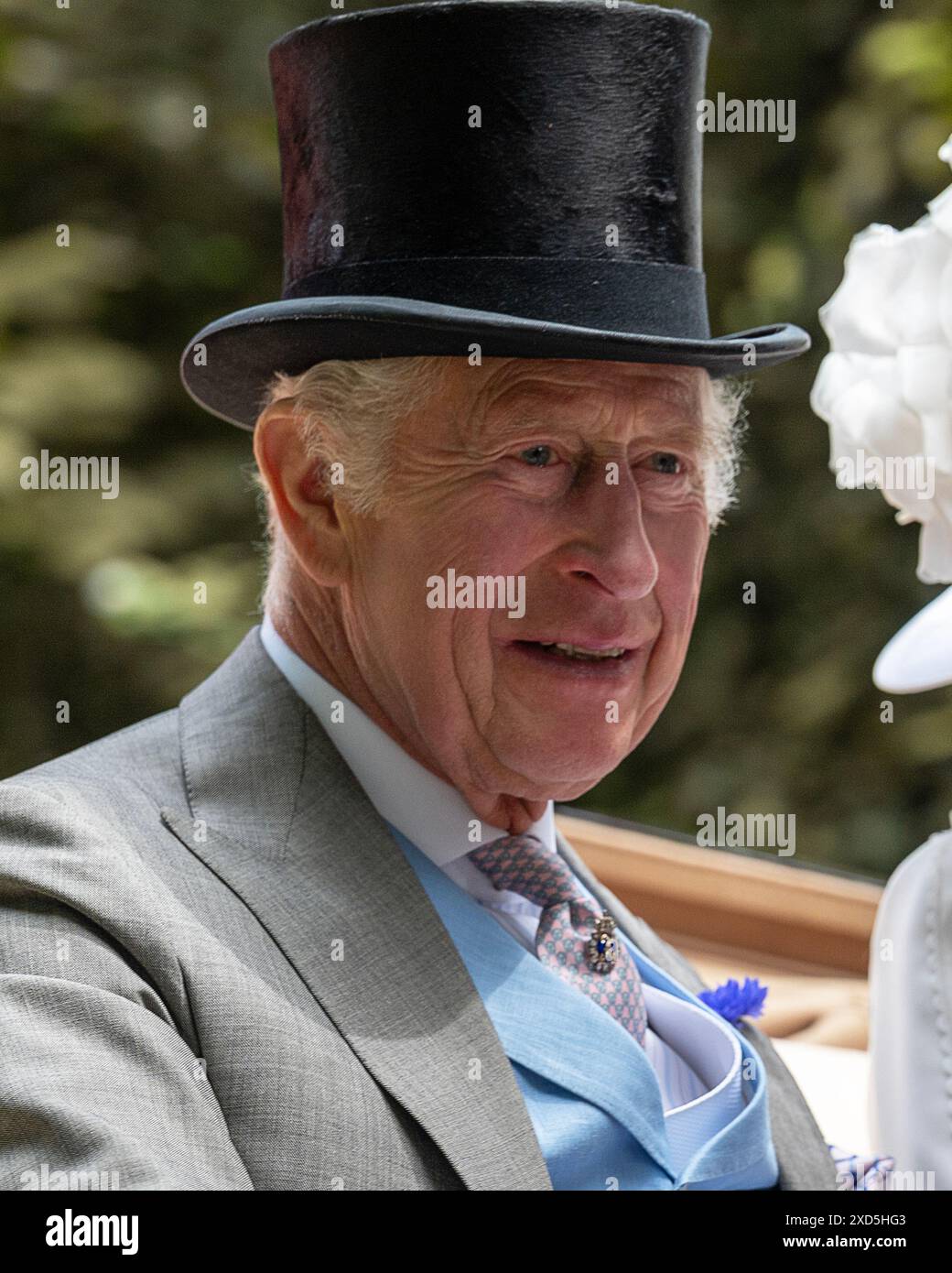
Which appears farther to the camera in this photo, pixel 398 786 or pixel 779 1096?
pixel 779 1096

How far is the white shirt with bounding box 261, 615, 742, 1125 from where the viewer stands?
164 centimetres

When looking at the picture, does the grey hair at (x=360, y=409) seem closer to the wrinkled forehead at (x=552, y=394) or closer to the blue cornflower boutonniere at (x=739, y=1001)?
the wrinkled forehead at (x=552, y=394)

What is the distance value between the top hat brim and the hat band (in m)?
0.03

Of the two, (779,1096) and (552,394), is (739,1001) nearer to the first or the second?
(779,1096)

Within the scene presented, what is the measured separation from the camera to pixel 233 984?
1383 millimetres

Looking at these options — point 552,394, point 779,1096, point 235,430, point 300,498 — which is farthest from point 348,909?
point 235,430

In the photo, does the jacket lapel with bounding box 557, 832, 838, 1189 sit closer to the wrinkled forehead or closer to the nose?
the nose

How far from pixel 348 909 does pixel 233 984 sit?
16 centimetres

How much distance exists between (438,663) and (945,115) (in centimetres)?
330

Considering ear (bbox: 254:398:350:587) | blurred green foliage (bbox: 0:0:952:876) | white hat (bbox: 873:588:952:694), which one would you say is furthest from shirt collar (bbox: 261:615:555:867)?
blurred green foliage (bbox: 0:0:952:876)

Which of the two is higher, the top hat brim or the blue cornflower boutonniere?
the top hat brim

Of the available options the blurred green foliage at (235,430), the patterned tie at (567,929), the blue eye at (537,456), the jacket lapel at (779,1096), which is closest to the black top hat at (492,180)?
the blue eye at (537,456)
